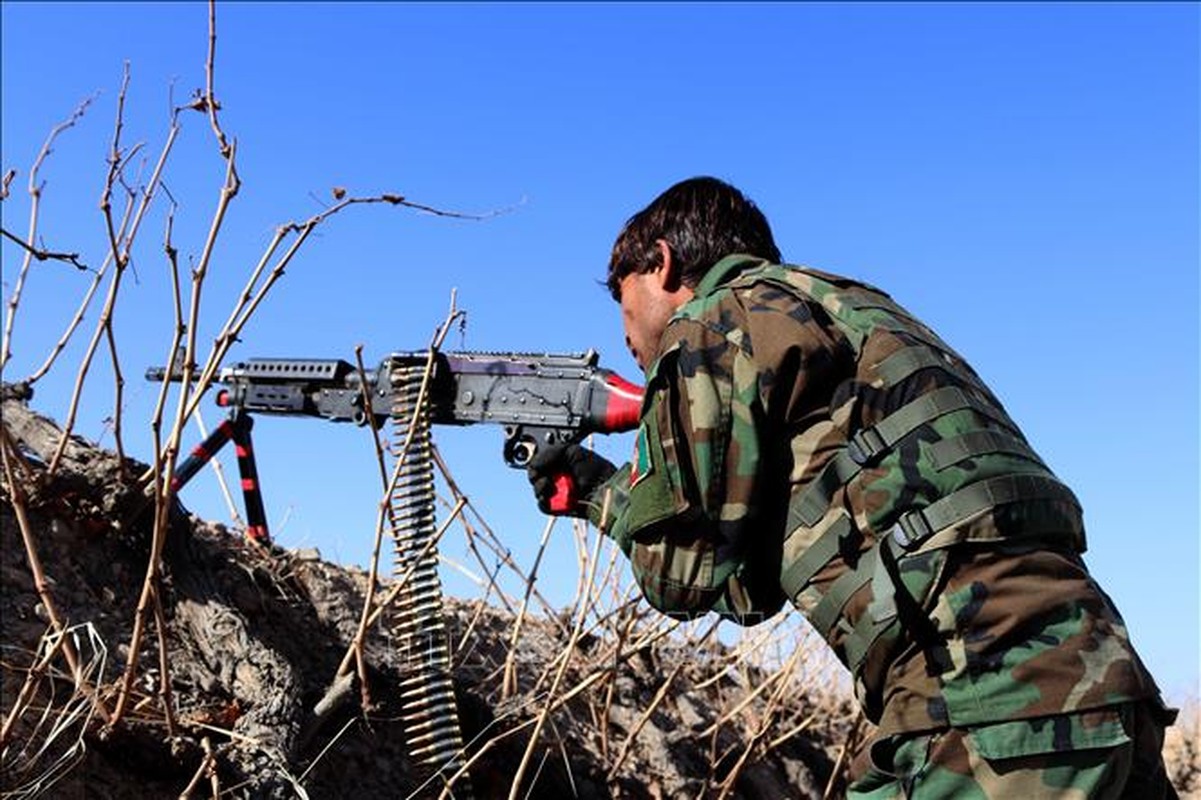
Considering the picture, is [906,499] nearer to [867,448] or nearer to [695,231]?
[867,448]

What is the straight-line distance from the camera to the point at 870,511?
2.77m

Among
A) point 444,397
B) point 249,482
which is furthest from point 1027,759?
point 249,482

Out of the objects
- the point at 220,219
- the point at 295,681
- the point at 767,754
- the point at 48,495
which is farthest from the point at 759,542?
the point at 767,754

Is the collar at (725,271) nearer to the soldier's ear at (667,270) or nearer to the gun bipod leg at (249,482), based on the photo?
the soldier's ear at (667,270)

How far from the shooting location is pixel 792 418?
289cm

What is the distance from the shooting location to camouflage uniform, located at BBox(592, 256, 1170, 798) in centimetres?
266

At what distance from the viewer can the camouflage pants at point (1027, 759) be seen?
2617 millimetres

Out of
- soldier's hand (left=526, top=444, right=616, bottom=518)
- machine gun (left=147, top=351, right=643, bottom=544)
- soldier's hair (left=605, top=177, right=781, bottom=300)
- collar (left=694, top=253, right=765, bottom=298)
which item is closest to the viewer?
collar (left=694, top=253, right=765, bottom=298)

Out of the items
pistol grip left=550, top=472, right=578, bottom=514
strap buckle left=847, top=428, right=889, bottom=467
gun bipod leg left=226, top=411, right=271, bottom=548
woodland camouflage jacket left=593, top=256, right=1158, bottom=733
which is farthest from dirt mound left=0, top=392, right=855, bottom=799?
strap buckle left=847, top=428, right=889, bottom=467

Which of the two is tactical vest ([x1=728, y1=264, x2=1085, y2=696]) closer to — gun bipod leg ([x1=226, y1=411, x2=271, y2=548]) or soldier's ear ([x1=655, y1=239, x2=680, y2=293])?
soldier's ear ([x1=655, y1=239, x2=680, y2=293])

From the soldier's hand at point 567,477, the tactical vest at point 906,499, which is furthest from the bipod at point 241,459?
the tactical vest at point 906,499

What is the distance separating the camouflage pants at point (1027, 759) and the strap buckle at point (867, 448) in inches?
21.6

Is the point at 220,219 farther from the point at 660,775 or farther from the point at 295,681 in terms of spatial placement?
the point at 660,775

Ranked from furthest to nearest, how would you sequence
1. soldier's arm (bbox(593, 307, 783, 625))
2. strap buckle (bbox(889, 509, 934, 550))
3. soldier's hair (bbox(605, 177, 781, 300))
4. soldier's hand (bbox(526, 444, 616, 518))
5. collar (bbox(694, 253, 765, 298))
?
soldier's hand (bbox(526, 444, 616, 518))
soldier's hair (bbox(605, 177, 781, 300))
collar (bbox(694, 253, 765, 298))
soldier's arm (bbox(593, 307, 783, 625))
strap buckle (bbox(889, 509, 934, 550))
